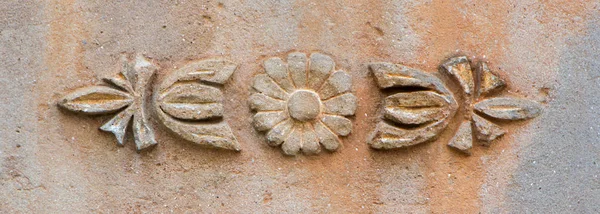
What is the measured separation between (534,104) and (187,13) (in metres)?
1.07

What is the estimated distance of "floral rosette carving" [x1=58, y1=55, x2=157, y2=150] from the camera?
2.45 m

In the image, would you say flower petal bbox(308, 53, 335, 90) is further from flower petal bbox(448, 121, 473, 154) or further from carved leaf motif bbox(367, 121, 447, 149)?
flower petal bbox(448, 121, 473, 154)

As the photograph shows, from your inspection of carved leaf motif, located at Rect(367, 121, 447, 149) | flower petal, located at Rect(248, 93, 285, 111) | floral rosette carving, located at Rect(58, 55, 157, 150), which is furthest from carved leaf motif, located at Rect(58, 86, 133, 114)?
carved leaf motif, located at Rect(367, 121, 447, 149)

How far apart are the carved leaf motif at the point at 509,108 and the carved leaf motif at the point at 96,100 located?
1.04 m

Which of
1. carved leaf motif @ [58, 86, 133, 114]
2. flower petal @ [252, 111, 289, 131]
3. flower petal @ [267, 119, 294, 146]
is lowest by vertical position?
flower petal @ [267, 119, 294, 146]

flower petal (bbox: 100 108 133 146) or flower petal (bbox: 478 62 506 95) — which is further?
flower petal (bbox: 478 62 506 95)

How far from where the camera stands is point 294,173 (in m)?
2.55

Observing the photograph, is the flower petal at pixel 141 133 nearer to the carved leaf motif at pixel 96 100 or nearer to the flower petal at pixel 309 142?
the carved leaf motif at pixel 96 100

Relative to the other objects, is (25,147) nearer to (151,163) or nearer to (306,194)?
(151,163)

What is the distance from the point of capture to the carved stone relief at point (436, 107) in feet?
8.34

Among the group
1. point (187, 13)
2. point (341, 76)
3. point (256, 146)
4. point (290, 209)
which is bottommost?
point (290, 209)

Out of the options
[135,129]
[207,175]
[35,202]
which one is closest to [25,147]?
[35,202]

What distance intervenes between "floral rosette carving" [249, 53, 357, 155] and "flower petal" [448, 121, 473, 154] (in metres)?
0.31

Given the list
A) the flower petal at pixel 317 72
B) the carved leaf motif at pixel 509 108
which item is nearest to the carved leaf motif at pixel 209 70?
the flower petal at pixel 317 72
